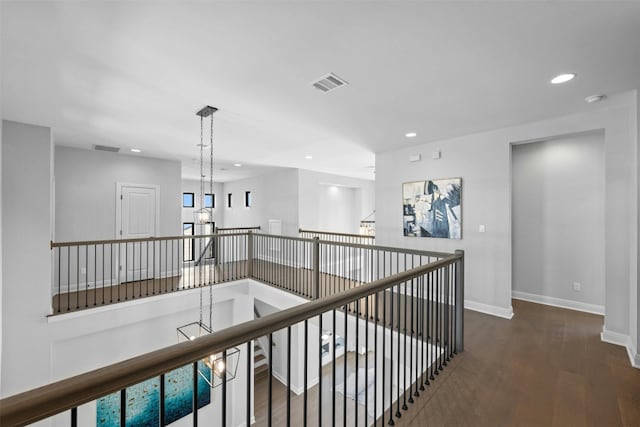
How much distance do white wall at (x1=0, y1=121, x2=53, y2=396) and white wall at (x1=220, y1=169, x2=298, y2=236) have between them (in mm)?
5086

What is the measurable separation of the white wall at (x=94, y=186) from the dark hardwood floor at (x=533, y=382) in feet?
21.7

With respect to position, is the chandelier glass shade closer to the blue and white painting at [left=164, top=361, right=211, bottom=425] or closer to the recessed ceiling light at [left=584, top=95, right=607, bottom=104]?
the blue and white painting at [left=164, top=361, right=211, bottom=425]

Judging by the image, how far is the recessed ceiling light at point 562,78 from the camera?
261 centimetres

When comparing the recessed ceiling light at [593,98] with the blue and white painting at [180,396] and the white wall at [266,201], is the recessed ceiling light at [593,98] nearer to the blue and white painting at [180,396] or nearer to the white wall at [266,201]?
the white wall at [266,201]

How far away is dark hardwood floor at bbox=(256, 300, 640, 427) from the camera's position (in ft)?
6.82

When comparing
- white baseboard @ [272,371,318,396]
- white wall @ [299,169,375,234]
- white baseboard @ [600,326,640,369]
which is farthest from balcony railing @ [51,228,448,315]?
white wall @ [299,169,375,234]

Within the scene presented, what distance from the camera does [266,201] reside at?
912 centimetres

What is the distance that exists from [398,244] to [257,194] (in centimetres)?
568

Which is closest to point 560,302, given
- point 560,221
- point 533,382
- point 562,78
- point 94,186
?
point 560,221

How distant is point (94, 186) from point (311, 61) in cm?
603

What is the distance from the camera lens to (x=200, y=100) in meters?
3.25

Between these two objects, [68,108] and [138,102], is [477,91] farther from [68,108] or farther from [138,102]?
[68,108]

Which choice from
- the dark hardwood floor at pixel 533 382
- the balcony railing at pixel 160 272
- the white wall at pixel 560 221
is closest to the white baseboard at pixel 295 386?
the balcony railing at pixel 160 272

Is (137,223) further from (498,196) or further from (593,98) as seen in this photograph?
(593,98)
